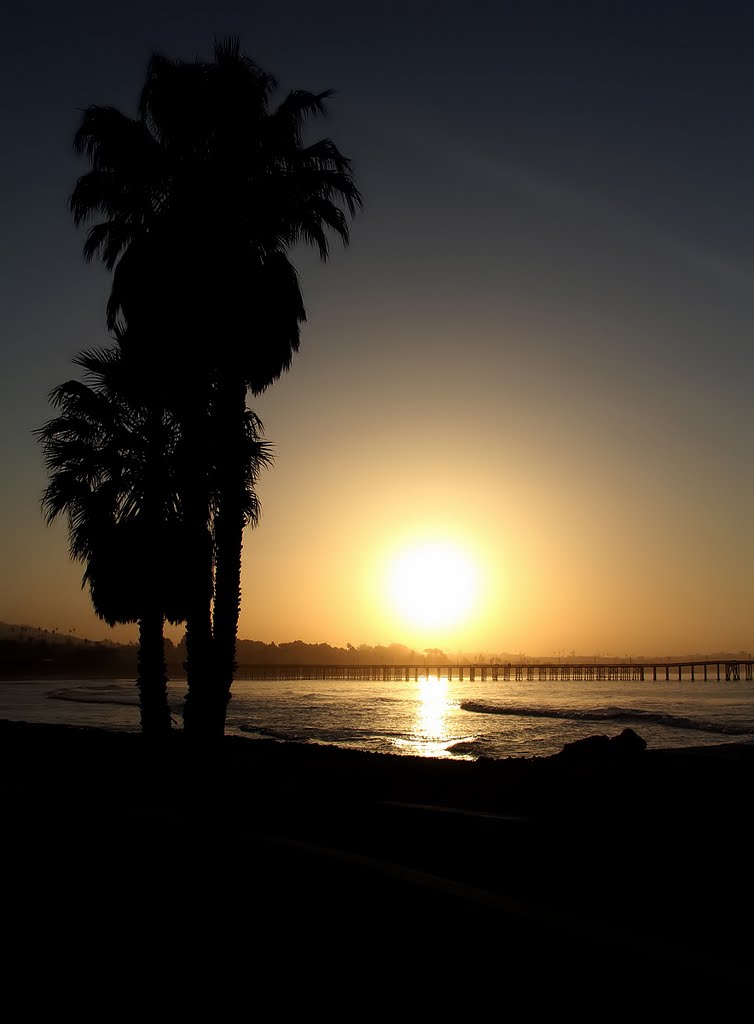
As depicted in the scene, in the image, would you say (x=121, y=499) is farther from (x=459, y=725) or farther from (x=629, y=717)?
(x=629, y=717)

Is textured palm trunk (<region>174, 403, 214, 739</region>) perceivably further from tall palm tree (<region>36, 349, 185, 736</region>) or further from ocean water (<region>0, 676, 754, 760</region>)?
ocean water (<region>0, 676, 754, 760</region>)

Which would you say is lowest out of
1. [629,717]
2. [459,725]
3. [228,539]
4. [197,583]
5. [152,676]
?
[459,725]

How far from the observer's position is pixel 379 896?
15.2ft

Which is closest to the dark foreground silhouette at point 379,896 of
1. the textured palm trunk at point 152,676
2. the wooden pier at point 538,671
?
the textured palm trunk at point 152,676

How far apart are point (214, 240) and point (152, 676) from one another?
9.87 metres

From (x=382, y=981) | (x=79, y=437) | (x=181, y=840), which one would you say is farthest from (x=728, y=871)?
(x=79, y=437)

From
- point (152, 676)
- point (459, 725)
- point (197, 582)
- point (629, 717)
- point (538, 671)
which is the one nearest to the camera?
point (197, 582)

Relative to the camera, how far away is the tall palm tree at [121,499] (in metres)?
16.6

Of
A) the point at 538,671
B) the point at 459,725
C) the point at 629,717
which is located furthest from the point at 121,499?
the point at 538,671

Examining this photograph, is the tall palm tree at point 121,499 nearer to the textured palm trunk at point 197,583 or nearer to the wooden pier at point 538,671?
the textured palm trunk at point 197,583

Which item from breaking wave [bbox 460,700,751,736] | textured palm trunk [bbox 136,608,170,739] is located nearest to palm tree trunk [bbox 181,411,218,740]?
textured palm trunk [bbox 136,608,170,739]

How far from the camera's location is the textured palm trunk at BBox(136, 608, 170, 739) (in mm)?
17594

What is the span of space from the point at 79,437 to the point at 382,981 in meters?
16.6

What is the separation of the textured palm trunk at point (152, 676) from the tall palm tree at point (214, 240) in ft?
15.3
